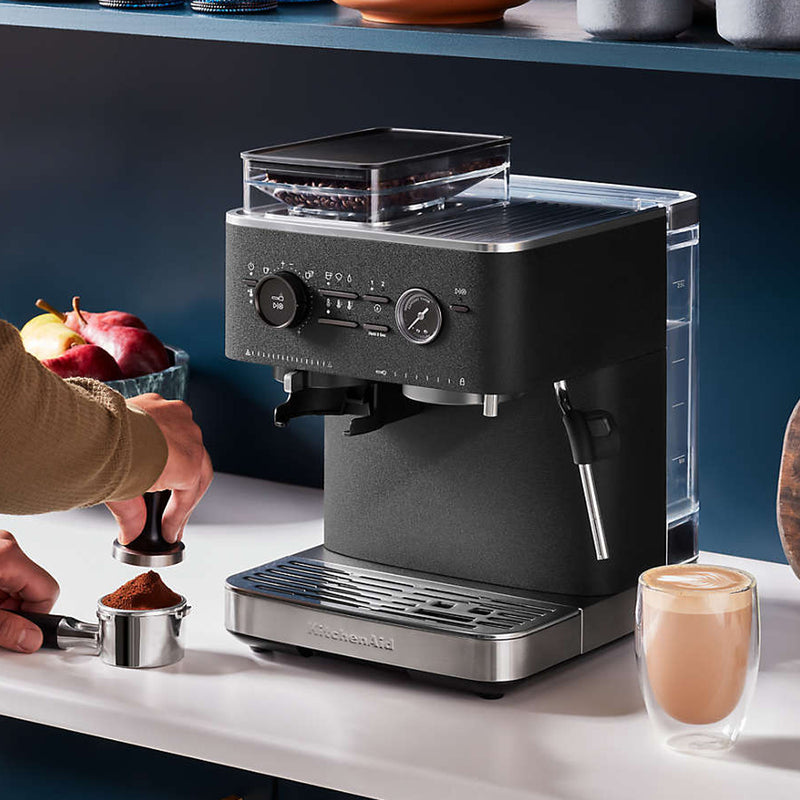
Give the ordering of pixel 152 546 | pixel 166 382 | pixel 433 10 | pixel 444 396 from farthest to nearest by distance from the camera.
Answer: pixel 166 382, pixel 152 546, pixel 433 10, pixel 444 396

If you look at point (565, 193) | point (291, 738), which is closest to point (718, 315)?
point (565, 193)

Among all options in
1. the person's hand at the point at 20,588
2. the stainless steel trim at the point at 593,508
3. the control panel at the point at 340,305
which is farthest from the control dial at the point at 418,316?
the person's hand at the point at 20,588

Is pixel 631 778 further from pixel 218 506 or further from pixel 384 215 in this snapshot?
pixel 218 506

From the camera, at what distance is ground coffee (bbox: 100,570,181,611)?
1541mm

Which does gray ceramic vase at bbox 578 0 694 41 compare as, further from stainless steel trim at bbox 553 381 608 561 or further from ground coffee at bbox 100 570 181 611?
ground coffee at bbox 100 570 181 611

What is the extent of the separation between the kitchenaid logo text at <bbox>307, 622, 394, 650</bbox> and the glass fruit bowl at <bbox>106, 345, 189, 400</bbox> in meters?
0.57

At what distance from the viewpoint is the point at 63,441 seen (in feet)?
4.63

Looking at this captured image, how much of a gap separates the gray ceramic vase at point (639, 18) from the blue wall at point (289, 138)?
306mm

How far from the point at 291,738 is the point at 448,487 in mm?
326

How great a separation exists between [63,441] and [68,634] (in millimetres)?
236

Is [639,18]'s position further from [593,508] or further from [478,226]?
[593,508]

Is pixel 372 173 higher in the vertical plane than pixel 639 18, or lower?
lower

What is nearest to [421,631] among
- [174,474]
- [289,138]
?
[174,474]

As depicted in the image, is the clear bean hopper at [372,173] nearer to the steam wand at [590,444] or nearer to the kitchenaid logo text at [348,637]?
the steam wand at [590,444]
